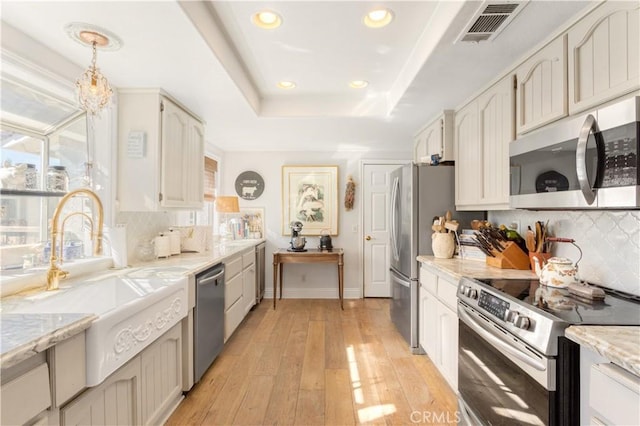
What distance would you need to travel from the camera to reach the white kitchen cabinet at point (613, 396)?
820 millimetres

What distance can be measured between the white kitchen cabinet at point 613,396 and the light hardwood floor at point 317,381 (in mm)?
1168

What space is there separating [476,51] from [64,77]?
2.54 metres

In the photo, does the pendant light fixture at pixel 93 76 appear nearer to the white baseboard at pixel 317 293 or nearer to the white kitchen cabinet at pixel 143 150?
the white kitchen cabinet at pixel 143 150

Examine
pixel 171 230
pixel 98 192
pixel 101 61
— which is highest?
pixel 101 61

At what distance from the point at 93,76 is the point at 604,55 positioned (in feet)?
8.30

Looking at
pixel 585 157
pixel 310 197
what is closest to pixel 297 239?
pixel 310 197

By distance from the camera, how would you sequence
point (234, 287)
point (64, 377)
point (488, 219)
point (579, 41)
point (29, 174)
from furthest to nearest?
point (234, 287), point (488, 219), point (29, 174), point (579, 41), point (64, 377)

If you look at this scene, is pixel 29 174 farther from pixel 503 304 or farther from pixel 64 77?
pixel 503 304

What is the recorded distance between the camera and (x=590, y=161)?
4.09ft

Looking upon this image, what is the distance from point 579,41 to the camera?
4.72 feet

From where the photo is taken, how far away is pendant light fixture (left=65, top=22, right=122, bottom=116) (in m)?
1.59

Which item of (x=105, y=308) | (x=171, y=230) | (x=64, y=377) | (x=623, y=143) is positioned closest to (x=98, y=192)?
(x=171, y=230)

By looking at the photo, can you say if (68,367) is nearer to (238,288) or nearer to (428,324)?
(238,288)

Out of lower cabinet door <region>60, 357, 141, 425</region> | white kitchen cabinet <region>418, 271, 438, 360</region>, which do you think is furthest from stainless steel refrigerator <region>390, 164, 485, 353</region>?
lower cabinet door <region>60, 357, 141, 425</region>
